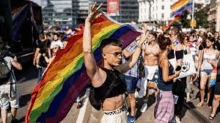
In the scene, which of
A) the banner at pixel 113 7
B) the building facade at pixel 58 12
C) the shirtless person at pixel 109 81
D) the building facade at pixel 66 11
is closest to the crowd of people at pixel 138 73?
the shirtless person at pixel 109 81

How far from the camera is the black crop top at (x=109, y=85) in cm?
313

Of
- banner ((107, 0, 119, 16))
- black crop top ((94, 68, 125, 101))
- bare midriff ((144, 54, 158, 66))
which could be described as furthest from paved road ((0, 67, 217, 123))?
banner ((107, 0, 119, 16))

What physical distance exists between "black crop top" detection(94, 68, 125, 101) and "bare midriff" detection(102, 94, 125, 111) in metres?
0.05

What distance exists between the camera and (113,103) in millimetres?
3227

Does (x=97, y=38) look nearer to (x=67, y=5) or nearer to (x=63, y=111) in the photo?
(x=63, y=111)

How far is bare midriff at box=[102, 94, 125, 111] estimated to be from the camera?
323 cm

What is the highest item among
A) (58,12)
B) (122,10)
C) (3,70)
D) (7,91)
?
(122,10)

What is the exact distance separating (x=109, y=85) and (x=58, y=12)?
174517mm

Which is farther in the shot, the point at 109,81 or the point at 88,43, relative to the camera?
the point at 109,81

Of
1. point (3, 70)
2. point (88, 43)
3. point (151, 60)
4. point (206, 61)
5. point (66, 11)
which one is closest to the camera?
point (88, 43)

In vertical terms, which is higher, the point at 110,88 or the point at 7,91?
the point at 110,88

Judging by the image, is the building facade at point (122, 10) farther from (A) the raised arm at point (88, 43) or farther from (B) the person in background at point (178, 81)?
(A) the raised arm at point (88, 43)

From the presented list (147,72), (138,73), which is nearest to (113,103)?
(138,73)

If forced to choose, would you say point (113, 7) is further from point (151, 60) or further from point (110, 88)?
point (110, 88)
